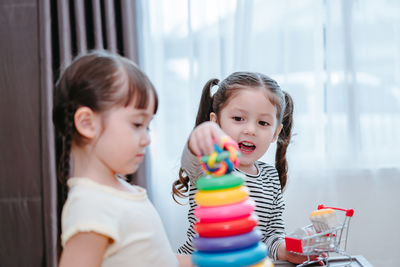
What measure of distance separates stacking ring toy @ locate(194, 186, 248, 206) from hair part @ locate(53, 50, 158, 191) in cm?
25

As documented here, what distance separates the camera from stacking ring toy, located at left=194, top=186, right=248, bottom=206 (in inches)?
26.2

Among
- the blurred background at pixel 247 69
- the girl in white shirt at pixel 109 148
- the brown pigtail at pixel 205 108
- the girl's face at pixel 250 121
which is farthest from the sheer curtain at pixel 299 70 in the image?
the girl in white shirt at pixel 109 148

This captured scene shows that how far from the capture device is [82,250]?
73 cm

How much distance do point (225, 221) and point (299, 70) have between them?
1633 mm

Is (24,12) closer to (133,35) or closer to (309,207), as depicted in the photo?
(133,35)

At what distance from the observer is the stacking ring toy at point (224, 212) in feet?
2.16

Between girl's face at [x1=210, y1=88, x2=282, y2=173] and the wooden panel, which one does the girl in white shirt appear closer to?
girl's face at [x1=210, y1=88, x2=282, y2=173]

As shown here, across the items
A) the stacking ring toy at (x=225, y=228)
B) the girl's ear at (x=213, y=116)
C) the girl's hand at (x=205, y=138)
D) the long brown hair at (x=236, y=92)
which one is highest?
the long brown hair at (x=236, y=92)

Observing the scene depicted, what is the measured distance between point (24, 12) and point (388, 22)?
183 centimetres

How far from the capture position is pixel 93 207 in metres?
0.75

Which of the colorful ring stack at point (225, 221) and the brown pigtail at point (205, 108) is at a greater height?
the brown pigtail at point (205, 108)

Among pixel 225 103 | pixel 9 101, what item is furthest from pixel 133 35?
pixel 225 103

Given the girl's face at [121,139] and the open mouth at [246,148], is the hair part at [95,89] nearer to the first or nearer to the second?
the girl's face at [121,139]

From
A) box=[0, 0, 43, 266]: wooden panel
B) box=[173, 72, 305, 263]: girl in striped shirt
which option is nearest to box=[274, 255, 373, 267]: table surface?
box=[173, 72, 305, 263]: girl in striped shirt
